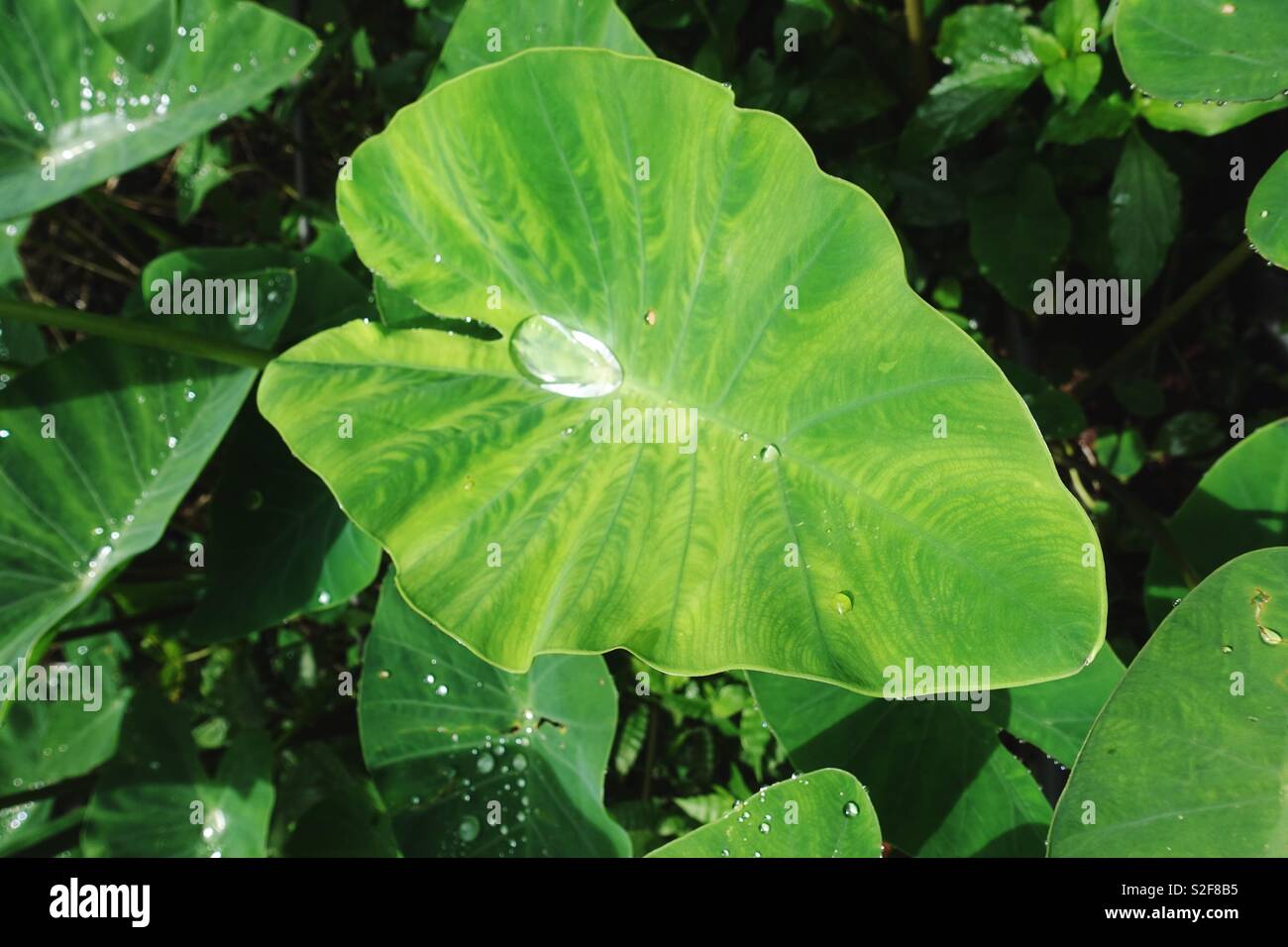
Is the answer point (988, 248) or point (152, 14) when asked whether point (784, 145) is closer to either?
point (988, 248)

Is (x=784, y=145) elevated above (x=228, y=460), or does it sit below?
above

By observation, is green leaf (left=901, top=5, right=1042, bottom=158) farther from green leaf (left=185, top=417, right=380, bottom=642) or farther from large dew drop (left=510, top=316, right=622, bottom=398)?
green leaf (left=185, top=417, right=380, bottom=642)

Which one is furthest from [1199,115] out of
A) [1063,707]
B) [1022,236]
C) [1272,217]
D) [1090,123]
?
[1063,707]

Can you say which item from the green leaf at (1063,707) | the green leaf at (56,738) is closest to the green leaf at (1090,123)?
the green leaf at (1063,707)

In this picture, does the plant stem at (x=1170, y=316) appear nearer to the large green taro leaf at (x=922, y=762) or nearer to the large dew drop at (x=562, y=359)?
the large green taro leaf at (x=922, y=762)

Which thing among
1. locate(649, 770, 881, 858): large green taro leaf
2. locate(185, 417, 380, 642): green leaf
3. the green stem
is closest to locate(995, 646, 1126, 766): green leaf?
locate(649, 770, 881, 858): large green taro leaf
